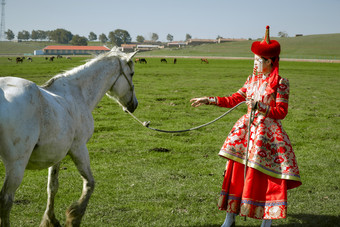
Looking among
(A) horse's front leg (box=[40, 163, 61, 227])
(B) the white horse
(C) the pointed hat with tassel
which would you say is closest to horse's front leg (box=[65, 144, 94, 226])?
(B) the white horse

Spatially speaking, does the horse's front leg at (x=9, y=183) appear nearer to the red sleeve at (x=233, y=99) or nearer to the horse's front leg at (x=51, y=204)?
the horse's front leg at (x=51, y=204)

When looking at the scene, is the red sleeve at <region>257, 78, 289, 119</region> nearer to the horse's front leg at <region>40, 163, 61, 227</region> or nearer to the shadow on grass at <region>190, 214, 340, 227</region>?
the shadow on grass at <region>190, 214, 340, 227</region>

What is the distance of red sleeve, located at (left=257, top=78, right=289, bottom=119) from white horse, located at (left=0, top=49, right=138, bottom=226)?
75.9 inches

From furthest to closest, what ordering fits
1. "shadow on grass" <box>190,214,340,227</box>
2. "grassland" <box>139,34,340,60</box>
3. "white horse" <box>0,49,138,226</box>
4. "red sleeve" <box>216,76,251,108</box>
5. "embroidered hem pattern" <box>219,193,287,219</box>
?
1. "grassland" <box>139,34,340,60</box>
2. "shadow on grass" <box>190,214,340,227</box>
3. "red sleeve" <box>216,76,251,108</box>
4. "embroidered hem pattern" <box>219,193,287,219</box>
5. "white horse" <box>0,49,138,226</box>

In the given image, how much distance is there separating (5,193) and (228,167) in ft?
8.32

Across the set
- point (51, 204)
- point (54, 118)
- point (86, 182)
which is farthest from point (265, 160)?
point (51, 204)

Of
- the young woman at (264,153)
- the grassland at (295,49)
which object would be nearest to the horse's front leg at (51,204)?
the young woman at (264,153)

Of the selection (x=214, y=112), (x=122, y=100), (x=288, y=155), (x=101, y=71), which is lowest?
(x=214, y=112)

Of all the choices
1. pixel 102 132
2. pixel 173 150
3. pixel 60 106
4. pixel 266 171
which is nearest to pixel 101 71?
pixel 60 106

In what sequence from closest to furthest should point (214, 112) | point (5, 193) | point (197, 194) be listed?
1. point (5, 193)
2. point (197, 194)
3. point (214, 112)

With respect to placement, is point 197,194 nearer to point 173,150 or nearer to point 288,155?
point 288,155

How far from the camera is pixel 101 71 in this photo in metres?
4.59

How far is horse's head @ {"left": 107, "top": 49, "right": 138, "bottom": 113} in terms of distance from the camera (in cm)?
478

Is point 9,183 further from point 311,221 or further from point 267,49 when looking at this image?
point 311,221
